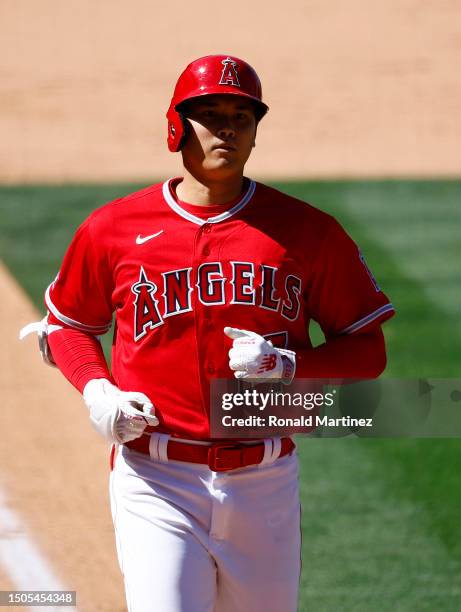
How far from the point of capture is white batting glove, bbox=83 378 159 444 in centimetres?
327

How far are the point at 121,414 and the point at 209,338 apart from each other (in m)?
0.32

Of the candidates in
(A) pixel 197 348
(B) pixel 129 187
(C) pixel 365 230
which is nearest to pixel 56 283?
(A) pixel 197 348

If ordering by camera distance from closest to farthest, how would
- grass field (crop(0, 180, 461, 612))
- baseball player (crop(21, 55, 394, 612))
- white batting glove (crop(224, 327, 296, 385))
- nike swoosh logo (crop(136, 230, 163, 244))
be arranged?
white batting glove (crop(224, 327, 296, 385)) < baseball player (crop(21, 55, 394, 612)) < nike swoosh logo (crop(136, 230, 163, 244)) < grass field (crop(0, 180, 461, 612))

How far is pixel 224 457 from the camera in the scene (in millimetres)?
3352

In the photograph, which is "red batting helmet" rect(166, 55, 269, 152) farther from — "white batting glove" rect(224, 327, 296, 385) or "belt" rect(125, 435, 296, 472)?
"belt" rect(125, 435, 296, 472)

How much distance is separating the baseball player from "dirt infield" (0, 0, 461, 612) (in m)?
3.34

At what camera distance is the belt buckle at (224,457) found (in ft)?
11.0

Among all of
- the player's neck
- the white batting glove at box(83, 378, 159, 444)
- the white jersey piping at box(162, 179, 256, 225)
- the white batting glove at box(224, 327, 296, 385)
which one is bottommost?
the white batting glove at box(83, 378, 159, 444)

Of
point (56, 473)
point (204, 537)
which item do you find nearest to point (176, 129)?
point (204, 537)

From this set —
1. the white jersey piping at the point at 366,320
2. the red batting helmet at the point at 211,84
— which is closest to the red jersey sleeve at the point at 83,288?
the red batting helmet at the point at 211,84

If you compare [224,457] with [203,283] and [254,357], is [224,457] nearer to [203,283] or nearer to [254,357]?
[254,357]

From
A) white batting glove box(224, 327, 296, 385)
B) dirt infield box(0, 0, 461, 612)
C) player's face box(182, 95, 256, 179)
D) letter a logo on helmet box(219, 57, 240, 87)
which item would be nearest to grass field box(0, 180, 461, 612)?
dirt infield box(0, 0, 461, 612)

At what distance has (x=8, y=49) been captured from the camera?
35.6 ft
